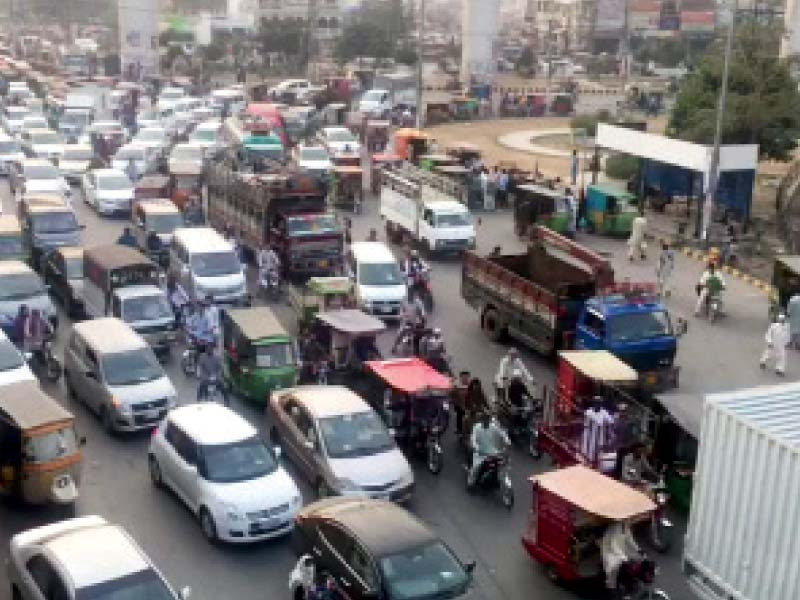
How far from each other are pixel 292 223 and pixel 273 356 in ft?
27.2

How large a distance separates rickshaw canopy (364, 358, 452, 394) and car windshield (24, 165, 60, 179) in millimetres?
21851

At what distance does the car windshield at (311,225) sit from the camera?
26453 millimetres

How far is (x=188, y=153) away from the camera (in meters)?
39.6

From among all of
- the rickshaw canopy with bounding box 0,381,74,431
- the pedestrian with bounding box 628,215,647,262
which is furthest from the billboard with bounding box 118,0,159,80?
the rickshaw canopy with bounding box 0,381,74,431

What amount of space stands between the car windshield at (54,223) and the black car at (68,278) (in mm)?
2595

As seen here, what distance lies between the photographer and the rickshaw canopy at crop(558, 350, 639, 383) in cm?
1702

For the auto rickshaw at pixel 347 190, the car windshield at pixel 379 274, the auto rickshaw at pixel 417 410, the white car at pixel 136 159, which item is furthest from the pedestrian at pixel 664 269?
the white car at pixel 136 159

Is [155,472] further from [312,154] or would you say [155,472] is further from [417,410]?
[312,154]

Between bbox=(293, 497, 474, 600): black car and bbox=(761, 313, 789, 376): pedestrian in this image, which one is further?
bbox=(761, 313, 789, 376): pedestrian

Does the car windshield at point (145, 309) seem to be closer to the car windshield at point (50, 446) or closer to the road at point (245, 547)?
the road at point (245, 547)

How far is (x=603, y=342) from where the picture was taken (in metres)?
19.8

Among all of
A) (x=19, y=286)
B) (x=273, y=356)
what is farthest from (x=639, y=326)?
(x=19, y=286)

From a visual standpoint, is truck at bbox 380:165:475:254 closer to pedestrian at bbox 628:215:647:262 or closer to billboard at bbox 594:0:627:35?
pedestrian at bbox 628:215:647:262

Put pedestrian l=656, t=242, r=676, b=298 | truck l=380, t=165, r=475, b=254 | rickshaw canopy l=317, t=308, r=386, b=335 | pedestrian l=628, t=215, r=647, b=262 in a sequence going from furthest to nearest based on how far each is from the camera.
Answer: pedestrian l=628, t=215, r=647, b=262 < truck l=380, t=165, r=475, b=254 < pedestrian l=656, t=242, r=676, b=298 < rickshaw canopy l=317, t=308, r=386, b=335
